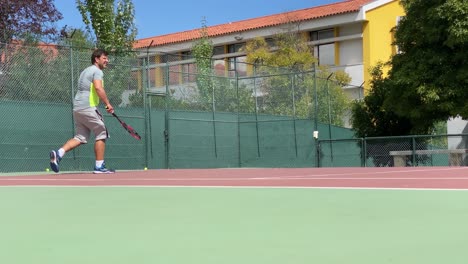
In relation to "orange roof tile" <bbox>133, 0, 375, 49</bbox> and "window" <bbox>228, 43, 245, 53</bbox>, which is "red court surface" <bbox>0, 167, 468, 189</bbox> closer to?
"orange roof tile" <bbox>133, 0, 375, 49</bbox>

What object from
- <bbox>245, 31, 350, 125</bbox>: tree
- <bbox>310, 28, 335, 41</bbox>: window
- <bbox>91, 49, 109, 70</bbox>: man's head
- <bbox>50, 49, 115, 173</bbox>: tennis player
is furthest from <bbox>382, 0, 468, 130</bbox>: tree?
<bbox>310, 28, 335, 41</bbox>: window

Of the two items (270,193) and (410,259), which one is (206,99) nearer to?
(270,193)

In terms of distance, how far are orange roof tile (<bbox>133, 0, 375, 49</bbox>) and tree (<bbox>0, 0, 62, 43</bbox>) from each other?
5945 millimetres

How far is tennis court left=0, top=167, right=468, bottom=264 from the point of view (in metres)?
2.14

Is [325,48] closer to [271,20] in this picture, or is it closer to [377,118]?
[271,20]

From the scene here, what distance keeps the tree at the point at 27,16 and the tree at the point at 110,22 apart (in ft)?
8.02

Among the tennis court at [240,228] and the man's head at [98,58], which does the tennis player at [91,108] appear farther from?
the tennis court at [240,228]

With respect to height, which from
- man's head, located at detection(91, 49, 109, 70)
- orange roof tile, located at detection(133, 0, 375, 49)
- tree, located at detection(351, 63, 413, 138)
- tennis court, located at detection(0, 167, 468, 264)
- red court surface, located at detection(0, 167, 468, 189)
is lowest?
red court surface, located at detection(0, 167, 468, 189)

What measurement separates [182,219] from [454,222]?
139cm

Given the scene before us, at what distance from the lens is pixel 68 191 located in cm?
534

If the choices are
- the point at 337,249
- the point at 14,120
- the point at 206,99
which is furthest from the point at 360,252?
the point at 206,99

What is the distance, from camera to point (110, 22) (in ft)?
69.2

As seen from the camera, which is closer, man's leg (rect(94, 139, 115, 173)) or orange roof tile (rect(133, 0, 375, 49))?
man's leg (rect(94, 139, 115, 173))

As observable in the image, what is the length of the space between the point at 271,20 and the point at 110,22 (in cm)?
1564
